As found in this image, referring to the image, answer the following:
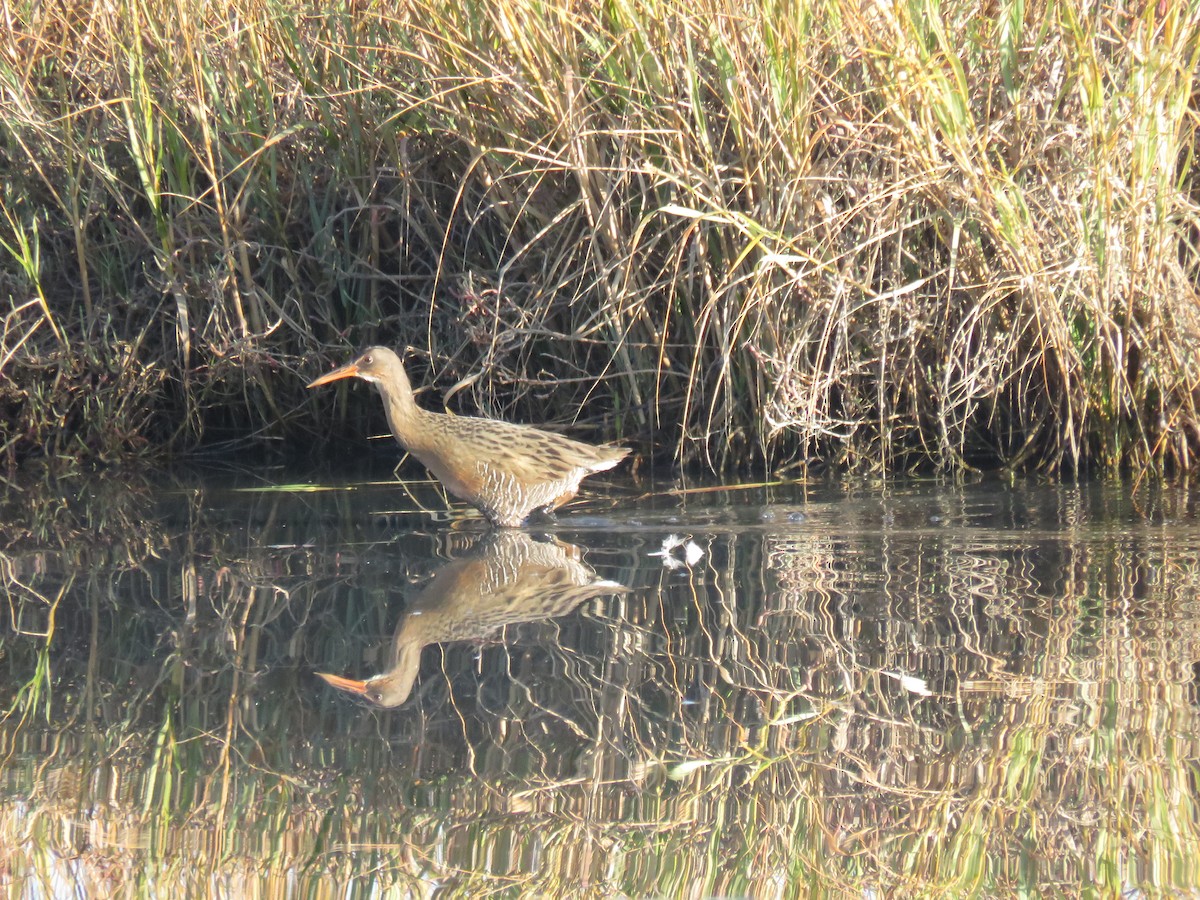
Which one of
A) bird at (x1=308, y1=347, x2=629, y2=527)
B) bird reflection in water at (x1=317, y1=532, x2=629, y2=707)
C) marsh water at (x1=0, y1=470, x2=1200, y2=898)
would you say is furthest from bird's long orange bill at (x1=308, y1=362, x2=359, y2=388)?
bird reflection in water at (x1=317, y1=532, x2=629, y2=707)

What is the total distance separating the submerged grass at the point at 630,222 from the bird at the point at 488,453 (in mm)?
274

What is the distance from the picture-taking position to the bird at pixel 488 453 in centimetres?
480

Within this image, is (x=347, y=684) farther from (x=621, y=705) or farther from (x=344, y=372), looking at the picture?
(x=344, y=372)

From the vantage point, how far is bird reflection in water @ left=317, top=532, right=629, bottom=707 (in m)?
3.13

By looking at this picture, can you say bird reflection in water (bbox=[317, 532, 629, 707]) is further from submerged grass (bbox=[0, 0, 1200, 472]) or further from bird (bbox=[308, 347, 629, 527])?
submerged grass (bbox=[0, 0, 1200, 472])

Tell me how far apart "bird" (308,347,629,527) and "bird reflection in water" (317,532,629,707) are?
1.00ft

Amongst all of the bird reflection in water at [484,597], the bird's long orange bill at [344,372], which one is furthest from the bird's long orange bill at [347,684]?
the bird's long orange bill at [344,372]

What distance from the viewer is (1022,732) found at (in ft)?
8.71

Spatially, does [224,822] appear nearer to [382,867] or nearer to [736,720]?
[382,867]

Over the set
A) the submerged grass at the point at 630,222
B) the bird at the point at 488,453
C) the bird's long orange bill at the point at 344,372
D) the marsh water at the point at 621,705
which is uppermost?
the submerged grass at the point at 630,222

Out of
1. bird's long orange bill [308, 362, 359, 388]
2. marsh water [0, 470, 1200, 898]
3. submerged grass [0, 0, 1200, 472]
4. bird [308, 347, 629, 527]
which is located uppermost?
submerged grass [0, 0, 1200, 472]

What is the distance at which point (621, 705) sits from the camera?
2898 millimetres

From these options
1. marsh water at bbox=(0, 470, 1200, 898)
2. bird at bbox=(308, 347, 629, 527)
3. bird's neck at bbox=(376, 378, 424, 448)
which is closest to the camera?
marsh water at bbox=(0, 470, 1200, 898)

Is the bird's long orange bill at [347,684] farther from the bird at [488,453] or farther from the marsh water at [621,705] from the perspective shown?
the bird at [488,453]
